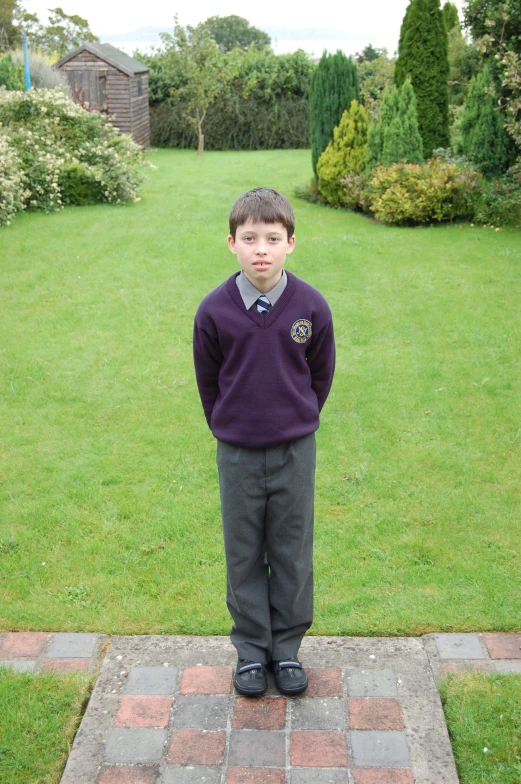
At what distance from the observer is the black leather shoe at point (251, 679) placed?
2.84m

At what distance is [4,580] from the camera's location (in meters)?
3.67

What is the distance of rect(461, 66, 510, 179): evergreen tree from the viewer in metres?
11.2

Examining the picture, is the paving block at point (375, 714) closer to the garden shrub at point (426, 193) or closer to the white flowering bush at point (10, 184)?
the garden shrub at point (426, 193)

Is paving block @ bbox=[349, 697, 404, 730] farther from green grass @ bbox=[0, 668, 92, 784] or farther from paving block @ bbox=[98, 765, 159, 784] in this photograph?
green grass @ bbox=[0, 668, 92, 784]

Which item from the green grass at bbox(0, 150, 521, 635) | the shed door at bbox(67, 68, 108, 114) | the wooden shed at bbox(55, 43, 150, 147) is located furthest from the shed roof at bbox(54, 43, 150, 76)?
the green grass at bbox(0, 150, 521, 635)

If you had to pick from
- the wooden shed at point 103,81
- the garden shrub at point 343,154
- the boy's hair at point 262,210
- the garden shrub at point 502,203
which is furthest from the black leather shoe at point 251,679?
the wooden shed at point 103,81

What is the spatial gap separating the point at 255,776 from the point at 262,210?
1.77 m

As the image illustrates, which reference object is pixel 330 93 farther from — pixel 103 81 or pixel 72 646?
pixel 72 646

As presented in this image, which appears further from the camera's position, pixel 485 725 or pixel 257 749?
pixel 485 725

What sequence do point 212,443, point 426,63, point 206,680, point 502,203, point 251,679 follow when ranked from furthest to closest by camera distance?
point 426,63 → point 502,203 → point 212,443 → point 206,680 → point 251,679

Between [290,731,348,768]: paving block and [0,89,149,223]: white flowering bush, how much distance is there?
1051 centimetres

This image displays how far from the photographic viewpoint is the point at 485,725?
2742mm

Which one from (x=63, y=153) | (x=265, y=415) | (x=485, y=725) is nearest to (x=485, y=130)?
(x=63, y=153)

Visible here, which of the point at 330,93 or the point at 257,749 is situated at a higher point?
the point at 330,93
